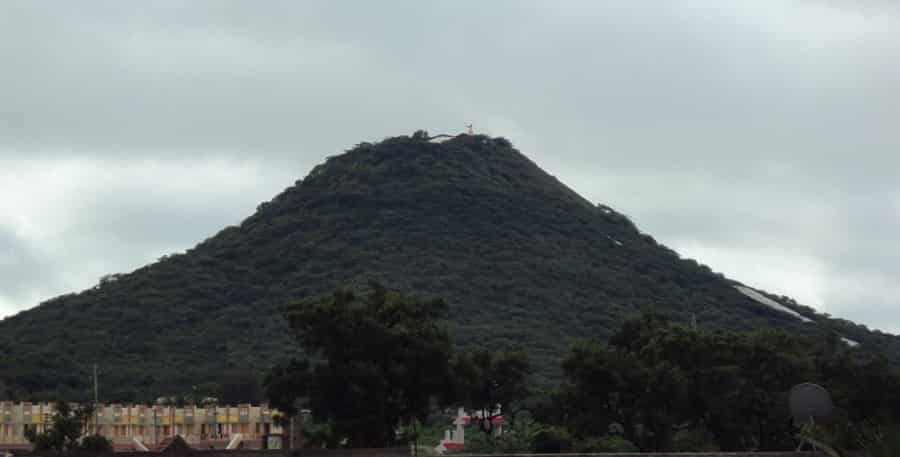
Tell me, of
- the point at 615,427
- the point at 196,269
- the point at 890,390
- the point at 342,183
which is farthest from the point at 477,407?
the point at 342,183

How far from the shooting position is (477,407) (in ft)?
171

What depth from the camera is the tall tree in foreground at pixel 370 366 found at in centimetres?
4247

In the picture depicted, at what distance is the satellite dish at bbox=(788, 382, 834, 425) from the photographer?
62.8 ft

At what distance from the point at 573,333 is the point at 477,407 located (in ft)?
183

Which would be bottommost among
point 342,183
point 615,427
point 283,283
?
point 615,427

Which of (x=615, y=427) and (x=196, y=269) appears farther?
(x=196, y=269)

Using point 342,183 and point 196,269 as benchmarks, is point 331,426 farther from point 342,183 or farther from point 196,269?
point 342,183

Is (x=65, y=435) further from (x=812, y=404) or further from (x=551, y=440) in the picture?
(x=812, y=404)

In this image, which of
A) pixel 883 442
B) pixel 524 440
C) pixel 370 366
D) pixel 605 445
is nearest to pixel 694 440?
pixel 605 445

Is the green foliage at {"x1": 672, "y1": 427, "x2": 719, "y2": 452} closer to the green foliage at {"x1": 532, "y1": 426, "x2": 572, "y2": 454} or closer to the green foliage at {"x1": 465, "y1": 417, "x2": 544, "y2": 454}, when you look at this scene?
the green foliage at {"x1": 532, "y1": 426, "x2": 572, "y2": 454}

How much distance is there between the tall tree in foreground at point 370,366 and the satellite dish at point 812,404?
78.4 ft

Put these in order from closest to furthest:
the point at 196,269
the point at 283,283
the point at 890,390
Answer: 1. the point at 890,390
2. the point at 283,283
3. the point at 196,269

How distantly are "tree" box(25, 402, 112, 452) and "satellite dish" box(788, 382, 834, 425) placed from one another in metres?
32.9

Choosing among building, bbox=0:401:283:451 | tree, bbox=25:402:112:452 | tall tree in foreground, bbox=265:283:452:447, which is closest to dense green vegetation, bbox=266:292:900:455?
tall tree in foreground, bbox=265:283:452:447
